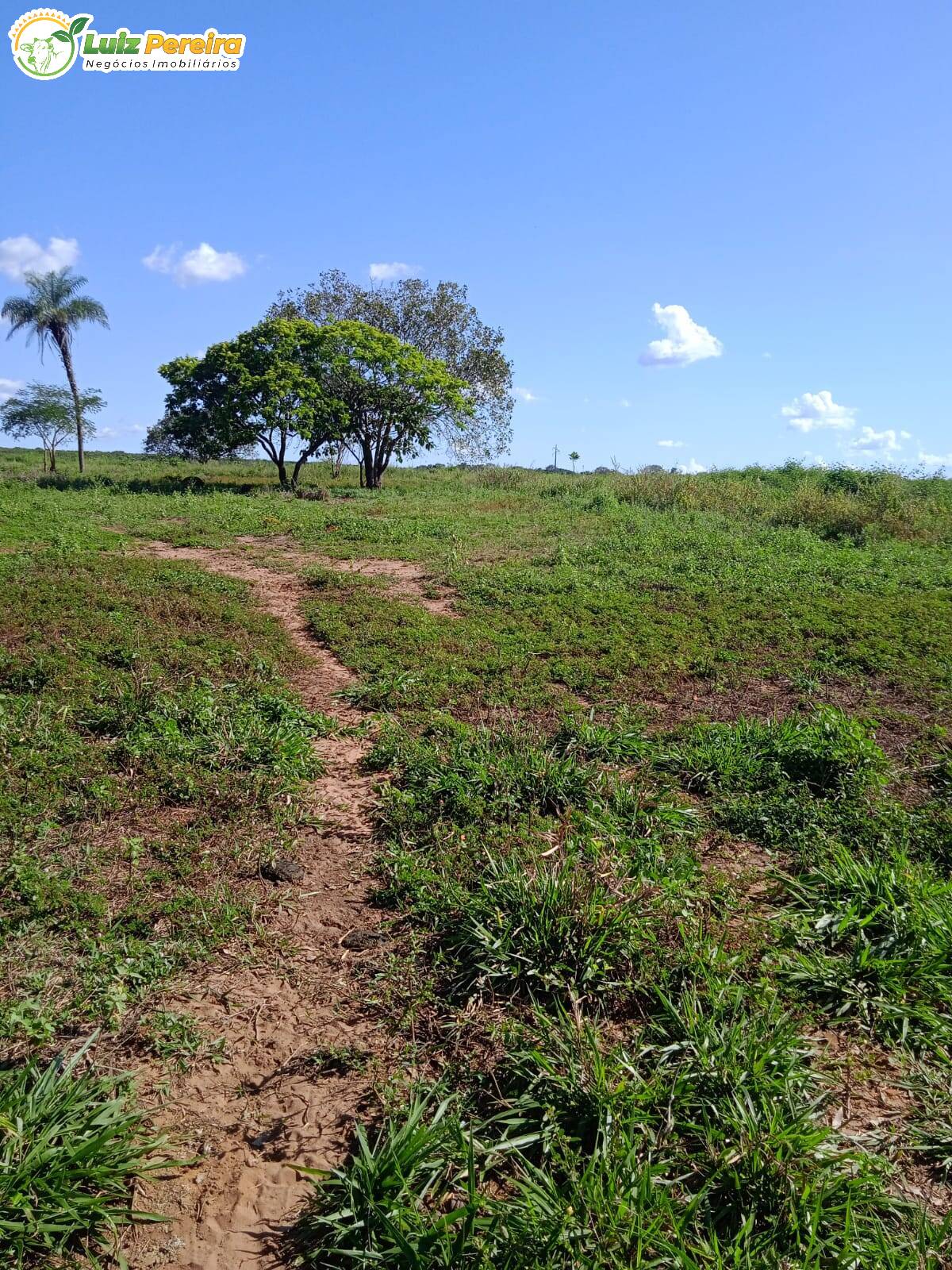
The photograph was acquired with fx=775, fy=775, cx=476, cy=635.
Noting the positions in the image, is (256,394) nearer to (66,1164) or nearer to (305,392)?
(305,392)

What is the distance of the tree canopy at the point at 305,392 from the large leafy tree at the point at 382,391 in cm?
3

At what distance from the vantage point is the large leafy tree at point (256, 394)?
21.3 metres

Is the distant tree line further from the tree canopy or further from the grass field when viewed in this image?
the grass field

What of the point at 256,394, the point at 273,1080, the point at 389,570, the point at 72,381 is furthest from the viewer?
the point at 72,381

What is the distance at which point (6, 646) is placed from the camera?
5859 millimetres

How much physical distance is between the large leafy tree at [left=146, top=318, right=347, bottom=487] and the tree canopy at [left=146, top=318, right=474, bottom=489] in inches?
0.9

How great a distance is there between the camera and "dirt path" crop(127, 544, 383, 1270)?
208cm

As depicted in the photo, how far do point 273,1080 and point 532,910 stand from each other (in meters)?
1.07

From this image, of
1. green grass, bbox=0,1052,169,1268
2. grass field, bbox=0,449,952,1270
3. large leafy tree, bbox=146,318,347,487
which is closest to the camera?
green grass, bbox=0,1052,169,1268

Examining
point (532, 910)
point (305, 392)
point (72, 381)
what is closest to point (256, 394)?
point (305, 392)

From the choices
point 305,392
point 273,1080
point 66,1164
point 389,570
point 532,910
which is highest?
point 305,392

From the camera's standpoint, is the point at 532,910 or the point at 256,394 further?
the point at 256,394

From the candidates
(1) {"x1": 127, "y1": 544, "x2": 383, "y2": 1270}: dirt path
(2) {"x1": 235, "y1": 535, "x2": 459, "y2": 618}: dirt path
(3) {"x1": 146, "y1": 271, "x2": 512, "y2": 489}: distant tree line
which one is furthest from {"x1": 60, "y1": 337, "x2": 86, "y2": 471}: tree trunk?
(1) {"x1": 127, "y1": 544, "x2": 383, "y2": 1270}: dirt path

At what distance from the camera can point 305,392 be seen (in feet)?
71.1
